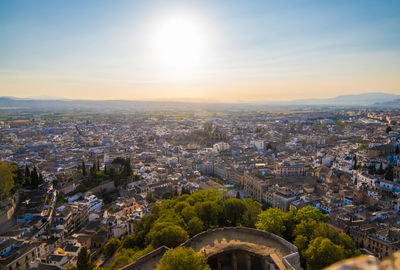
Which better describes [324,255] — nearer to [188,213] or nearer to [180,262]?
[180,262]

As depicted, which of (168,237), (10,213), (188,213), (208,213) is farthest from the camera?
(10,213)

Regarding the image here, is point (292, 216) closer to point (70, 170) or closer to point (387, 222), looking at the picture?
point (387, 222)

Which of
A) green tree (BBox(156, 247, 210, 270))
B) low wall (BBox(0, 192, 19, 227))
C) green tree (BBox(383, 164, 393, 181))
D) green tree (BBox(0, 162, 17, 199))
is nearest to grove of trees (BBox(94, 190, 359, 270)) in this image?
green tree (BBox(156, 247, 210, 270))

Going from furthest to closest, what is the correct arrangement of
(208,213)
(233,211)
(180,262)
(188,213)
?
(233,211)
(208,213)
(188,213)
(180,262)

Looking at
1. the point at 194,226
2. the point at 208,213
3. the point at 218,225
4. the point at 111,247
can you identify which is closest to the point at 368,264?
the point at 194,226

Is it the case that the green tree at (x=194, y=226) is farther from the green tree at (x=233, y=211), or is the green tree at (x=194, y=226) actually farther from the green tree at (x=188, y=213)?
the green tree at (x=233, y=211)

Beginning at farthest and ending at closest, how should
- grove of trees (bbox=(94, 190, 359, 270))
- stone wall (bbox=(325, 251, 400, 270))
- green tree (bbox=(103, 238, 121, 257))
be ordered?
green tree (bbox=(103, 238, 121, 257)), grove of trees (bbox=(94, 190, 359, 270)), stone wall (bbox=(325, 251, 400, 270))

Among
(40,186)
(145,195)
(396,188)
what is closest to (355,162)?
(396,188)

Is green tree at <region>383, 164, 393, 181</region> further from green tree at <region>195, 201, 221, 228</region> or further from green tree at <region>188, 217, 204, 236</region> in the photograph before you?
green tree at <region>188, 217, 204, 236</region>

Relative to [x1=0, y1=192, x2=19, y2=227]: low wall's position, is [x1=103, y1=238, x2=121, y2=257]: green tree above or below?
below
